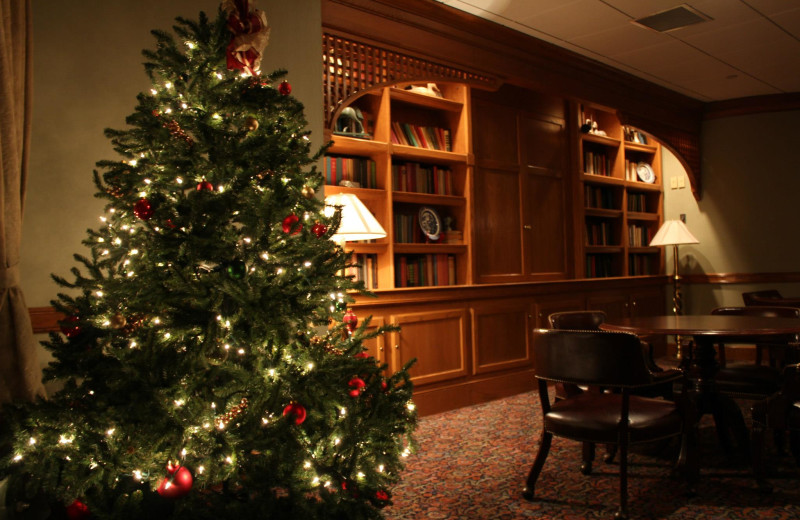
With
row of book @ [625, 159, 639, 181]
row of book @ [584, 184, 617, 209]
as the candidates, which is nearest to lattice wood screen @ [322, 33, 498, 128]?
row of book @ [584, 184, 617, 209]

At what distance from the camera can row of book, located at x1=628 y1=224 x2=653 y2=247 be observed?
6.86 meters

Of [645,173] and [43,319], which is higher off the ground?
[645,173]

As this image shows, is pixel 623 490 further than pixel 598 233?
No

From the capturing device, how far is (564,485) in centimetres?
282

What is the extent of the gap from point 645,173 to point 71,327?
6.66 metres

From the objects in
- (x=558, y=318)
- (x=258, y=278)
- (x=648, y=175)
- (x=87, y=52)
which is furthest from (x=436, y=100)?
(x=648, y=175)

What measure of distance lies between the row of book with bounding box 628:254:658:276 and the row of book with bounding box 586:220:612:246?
1.70 ft

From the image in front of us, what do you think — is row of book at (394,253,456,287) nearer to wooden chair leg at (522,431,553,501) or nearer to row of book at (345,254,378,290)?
Result: row of book at (345,254,378,290)

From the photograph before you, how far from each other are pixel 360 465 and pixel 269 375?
400mm

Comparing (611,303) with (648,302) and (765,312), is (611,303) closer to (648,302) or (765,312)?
(648,302)

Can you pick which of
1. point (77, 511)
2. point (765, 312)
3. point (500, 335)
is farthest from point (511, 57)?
point (77, 511)

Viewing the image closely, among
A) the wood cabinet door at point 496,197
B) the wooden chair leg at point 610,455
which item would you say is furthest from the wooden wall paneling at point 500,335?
the wooden chair leg at point 610,455

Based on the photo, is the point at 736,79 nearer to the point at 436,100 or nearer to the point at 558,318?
the point at 436,100

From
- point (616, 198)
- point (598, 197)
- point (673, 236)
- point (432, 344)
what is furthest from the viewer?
point (616, 198)
